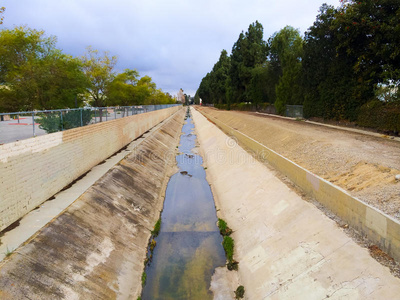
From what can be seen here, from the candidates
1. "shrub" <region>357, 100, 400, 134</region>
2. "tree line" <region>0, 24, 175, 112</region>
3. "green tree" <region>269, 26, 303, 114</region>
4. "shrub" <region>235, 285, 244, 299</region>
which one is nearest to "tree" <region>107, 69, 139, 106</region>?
"tree line" <region>0, 24, 175, 112</region>

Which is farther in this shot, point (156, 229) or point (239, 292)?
point (156, 229)

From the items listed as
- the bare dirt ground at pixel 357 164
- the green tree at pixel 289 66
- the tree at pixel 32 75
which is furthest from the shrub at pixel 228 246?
the green tree at pixel 289 66

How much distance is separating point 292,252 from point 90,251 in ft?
20.4

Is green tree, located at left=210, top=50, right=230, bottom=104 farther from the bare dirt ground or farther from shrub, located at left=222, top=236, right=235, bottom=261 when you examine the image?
shrub, located at left=222, top=236, right=235, bottom=261

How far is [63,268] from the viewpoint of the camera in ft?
22.4

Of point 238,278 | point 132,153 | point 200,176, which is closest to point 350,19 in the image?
point 200,176

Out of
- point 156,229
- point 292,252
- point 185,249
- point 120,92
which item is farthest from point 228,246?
point 120,92

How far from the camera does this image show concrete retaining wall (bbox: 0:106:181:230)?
24.6 feet

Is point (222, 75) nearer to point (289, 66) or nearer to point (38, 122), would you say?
point (289, 66)

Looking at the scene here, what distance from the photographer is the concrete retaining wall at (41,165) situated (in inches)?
295

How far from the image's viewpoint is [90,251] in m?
7.99

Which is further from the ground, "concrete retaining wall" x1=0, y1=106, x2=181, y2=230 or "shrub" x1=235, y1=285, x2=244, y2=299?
"concrete retaining wall" x1=0, y1=106, x2=181, y2=230

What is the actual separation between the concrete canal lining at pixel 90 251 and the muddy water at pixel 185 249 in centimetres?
60

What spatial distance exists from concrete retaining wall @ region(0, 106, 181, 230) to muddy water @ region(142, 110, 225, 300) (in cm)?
469
